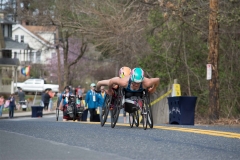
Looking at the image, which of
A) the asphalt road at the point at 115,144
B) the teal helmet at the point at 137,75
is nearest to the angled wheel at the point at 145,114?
the asphalt road at the point at 115,144

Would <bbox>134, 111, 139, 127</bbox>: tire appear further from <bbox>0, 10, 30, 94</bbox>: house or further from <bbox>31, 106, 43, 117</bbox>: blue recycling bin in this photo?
<bbox>0, 10, 30, 94</bbox>: house

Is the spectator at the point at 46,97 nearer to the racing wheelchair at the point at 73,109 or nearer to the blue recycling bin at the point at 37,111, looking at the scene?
the blue recycling bin at the point at 37,111

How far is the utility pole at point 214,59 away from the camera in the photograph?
23672 mm

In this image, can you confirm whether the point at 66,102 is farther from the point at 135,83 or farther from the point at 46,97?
the point at 46,97

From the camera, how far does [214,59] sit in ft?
80.3

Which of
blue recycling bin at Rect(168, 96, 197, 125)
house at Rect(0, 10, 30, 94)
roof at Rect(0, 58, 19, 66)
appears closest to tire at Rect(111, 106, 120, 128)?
blue recycling bin at Rect(168, 96, 197, 125)

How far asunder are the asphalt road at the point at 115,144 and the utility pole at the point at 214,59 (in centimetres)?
902

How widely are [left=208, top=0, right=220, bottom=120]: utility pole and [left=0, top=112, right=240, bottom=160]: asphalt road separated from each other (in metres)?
9.02

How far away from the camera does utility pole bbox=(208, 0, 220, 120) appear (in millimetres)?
23672

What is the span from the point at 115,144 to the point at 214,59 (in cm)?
1266

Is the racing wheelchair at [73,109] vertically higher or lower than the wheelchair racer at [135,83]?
lower

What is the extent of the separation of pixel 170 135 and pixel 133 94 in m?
2.33

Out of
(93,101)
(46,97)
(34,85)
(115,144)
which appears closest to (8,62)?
(34,85)

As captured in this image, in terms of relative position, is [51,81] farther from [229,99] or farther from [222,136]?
[222,136]
